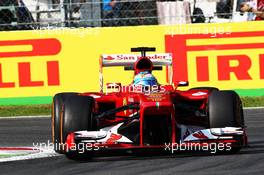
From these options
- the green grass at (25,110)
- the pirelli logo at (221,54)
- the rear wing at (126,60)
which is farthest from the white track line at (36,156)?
the pirelli logo at (221,54)

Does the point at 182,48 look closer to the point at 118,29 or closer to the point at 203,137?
the point at 118,29

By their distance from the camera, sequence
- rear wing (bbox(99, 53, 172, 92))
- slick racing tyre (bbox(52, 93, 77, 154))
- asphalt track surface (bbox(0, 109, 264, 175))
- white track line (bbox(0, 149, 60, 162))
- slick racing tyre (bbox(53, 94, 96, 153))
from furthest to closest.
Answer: rear wing (bbox(99, 53, 172, 92)) → white track line (bbox(0, 149, 60, 162)) → slick racing tyre (bbox(52, 93, 77, 154)) → slick racing tyre (bbox(53, 94, 96, 153)) → asphalt track surface (bbox(0, 109, 264, 175))

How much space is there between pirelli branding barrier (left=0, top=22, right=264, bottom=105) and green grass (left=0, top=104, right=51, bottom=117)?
4.7 inches

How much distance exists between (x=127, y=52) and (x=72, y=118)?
775 centimetres

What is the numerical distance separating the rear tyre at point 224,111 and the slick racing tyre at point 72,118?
1.34 metres

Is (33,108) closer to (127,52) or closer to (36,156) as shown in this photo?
(127,52)

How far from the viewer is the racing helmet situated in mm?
10789

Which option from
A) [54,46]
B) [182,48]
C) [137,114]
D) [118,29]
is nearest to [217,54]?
[182,48]

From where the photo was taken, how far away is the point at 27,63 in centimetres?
1706

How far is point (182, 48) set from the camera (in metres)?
17.1

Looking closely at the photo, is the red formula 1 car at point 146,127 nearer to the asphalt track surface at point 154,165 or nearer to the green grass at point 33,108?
the asphalt track surface at point 154,165

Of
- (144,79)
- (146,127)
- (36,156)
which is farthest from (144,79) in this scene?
(36,156)

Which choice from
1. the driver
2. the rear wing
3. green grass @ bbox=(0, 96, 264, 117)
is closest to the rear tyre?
the driver

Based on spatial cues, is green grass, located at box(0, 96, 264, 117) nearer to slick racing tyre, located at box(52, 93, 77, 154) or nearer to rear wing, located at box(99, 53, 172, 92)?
rear wing, located at box(99, 53, 172, 92)
